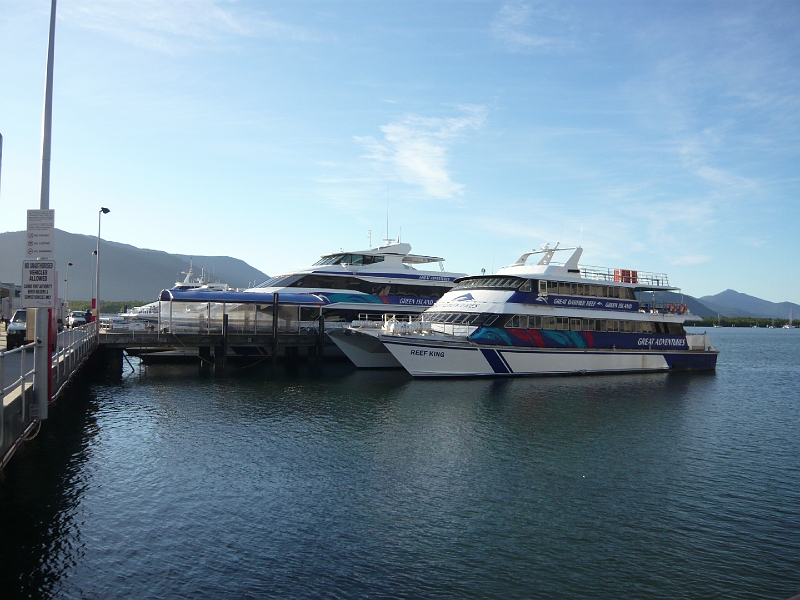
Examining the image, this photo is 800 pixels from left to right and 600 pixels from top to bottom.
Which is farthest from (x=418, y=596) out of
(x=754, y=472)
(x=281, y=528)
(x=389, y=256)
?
(x=389, y=256)

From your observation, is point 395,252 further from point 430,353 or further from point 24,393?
point 24,393

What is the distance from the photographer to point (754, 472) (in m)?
15.2

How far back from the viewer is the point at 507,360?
1221 inches

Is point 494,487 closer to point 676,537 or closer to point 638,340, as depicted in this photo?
point 676,537

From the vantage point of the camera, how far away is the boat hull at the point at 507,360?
96.0ft

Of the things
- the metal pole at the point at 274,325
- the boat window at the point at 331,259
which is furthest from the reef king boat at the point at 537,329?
the boat window at the point at 331,259

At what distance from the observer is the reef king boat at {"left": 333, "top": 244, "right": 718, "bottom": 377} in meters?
30.0

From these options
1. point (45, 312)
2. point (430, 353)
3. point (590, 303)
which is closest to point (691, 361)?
point (590, 303)

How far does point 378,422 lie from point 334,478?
6287mm

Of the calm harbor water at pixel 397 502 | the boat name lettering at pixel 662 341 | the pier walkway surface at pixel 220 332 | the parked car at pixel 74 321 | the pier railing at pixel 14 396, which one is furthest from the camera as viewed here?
the parked car at pixel 74 321

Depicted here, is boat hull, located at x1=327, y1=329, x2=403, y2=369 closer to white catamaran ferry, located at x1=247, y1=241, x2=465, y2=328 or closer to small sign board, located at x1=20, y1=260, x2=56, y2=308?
white catamaran ferry, located at x1=247, y1=241, x2=465, y2=328

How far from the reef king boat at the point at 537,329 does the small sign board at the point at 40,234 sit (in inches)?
708

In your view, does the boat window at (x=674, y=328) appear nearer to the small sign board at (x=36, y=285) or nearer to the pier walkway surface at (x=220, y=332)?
the pier walkway surface at (x=220, y=332)

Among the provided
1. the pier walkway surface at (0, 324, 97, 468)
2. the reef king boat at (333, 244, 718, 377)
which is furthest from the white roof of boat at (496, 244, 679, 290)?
the pier walkway surface at (0, 324, 97, 468)
